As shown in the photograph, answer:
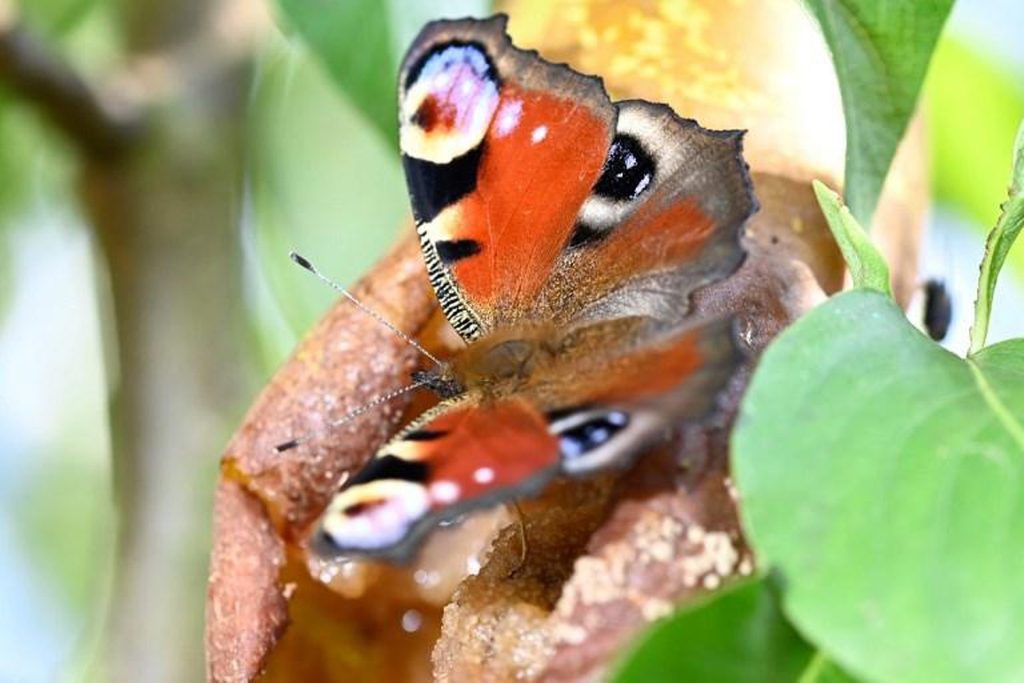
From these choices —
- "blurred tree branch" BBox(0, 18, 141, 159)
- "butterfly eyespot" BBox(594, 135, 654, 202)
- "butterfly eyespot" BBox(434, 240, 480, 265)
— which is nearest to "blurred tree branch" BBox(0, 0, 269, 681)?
"blurred tree branch" BBox(0, 18, 141, 159)

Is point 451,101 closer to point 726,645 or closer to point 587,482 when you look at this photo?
point 587,482

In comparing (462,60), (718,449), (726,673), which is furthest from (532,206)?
(726,673)

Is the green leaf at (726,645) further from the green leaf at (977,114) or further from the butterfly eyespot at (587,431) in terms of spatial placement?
the green leaf at (977,114)

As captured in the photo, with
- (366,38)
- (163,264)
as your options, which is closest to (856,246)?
(366,38)

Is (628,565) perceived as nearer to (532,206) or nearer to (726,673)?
(726,673)

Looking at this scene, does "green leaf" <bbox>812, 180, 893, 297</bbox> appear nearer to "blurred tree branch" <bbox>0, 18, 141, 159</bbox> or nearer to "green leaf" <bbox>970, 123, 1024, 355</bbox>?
"green leaf" <bbox>970, 123, 1024, 355</bbox>

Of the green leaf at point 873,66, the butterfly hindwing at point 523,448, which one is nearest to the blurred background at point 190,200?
the green leaf at point 873,66
